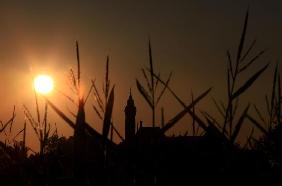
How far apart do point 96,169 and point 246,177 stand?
76 cm

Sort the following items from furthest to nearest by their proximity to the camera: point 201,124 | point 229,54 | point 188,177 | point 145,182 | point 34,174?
point 229,54
point 34,174
point 145,182
point 188,177
point 201,124

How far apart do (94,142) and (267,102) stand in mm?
2039

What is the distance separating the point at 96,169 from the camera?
2.12 m

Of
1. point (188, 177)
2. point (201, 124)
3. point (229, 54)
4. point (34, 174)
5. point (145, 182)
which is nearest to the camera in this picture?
point (201, 124)

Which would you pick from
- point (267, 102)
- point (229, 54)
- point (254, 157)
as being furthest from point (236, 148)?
point (267, 102)

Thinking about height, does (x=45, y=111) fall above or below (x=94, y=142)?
above

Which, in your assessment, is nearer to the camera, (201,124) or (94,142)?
(201,124)

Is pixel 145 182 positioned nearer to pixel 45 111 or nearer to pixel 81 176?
pixel 81 176

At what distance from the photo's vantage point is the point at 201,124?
6.30 ft

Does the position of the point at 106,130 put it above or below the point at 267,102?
below

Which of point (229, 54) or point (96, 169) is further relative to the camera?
point (229, 54)

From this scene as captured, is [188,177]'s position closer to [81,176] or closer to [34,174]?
[81,176]

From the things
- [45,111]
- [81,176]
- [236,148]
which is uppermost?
[45,111]

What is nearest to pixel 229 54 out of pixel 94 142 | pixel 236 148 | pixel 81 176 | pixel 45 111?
pixel 236 148
